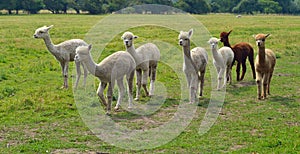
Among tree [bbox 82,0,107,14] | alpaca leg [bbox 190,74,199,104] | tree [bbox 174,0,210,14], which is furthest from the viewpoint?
tree [bbox 174,0,210,14]

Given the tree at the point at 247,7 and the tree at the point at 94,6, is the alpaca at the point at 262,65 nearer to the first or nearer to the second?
the tree at the point at 94,6

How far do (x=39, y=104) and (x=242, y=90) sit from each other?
262 inches

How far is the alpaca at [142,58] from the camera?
11320mm

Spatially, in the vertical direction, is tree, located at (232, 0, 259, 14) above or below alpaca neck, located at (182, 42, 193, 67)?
above

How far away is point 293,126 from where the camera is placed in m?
9.47

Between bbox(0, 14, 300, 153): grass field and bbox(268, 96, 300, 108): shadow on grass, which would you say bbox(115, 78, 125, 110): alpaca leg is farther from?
bbox(268, 96, 300, 108): shadow on grass

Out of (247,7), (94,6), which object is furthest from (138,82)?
(247,7)

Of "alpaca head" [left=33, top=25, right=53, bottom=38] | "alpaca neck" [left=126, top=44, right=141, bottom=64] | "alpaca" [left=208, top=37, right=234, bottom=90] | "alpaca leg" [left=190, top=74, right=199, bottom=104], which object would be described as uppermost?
"alpaca head" [left=33, top=25, right=53, bottom=38]

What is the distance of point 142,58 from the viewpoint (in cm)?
1180

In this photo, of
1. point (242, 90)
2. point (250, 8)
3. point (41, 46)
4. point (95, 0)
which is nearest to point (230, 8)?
point (250, 8)

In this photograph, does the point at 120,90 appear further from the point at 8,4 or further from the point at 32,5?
the point at 32,5

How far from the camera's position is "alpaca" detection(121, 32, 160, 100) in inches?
446

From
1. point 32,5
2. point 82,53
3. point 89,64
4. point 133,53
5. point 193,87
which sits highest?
point 32,5

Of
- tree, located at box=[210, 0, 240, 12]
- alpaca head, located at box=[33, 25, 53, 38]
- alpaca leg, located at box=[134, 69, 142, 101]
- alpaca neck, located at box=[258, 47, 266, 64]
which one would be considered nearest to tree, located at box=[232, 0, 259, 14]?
tree, located at box=[210, 0, 240, 12]
